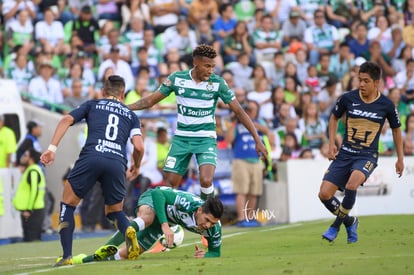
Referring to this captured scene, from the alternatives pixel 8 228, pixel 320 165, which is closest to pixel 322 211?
pixel 320 165

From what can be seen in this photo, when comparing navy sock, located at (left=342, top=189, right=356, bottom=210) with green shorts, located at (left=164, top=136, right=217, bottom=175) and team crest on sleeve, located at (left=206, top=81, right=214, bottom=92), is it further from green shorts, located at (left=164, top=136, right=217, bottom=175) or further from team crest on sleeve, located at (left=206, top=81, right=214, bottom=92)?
team crest on sleeve, located at (left=206, top=81, right=214, bottom=92)

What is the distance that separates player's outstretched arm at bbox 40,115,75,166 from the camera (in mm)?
13047

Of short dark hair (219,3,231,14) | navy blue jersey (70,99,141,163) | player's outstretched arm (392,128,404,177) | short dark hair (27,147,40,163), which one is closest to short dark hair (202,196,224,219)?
navy blue jersey (70,99,141,163)

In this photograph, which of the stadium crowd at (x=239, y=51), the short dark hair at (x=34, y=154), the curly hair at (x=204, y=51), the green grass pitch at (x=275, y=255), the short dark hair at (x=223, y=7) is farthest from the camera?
the short dark hair at (x=223, y=7)

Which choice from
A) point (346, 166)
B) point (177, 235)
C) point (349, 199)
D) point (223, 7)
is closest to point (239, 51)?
point (223, 7)

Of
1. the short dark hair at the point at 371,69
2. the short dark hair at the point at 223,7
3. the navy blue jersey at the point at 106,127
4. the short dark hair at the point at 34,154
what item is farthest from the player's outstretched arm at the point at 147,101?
the short dark hair at the point at 223,7

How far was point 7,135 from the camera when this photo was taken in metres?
21.9

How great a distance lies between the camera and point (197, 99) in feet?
51.8

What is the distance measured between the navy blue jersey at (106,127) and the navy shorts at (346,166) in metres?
3.12

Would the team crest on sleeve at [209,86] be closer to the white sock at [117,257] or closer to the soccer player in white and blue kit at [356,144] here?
the soccer player in white and blue kit at [356,144]

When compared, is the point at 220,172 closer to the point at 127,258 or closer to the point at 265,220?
the point at 265,220

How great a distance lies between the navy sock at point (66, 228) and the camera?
1355 centimetres

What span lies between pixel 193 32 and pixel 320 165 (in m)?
5.73

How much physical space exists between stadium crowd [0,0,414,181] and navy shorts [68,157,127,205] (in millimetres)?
9551
